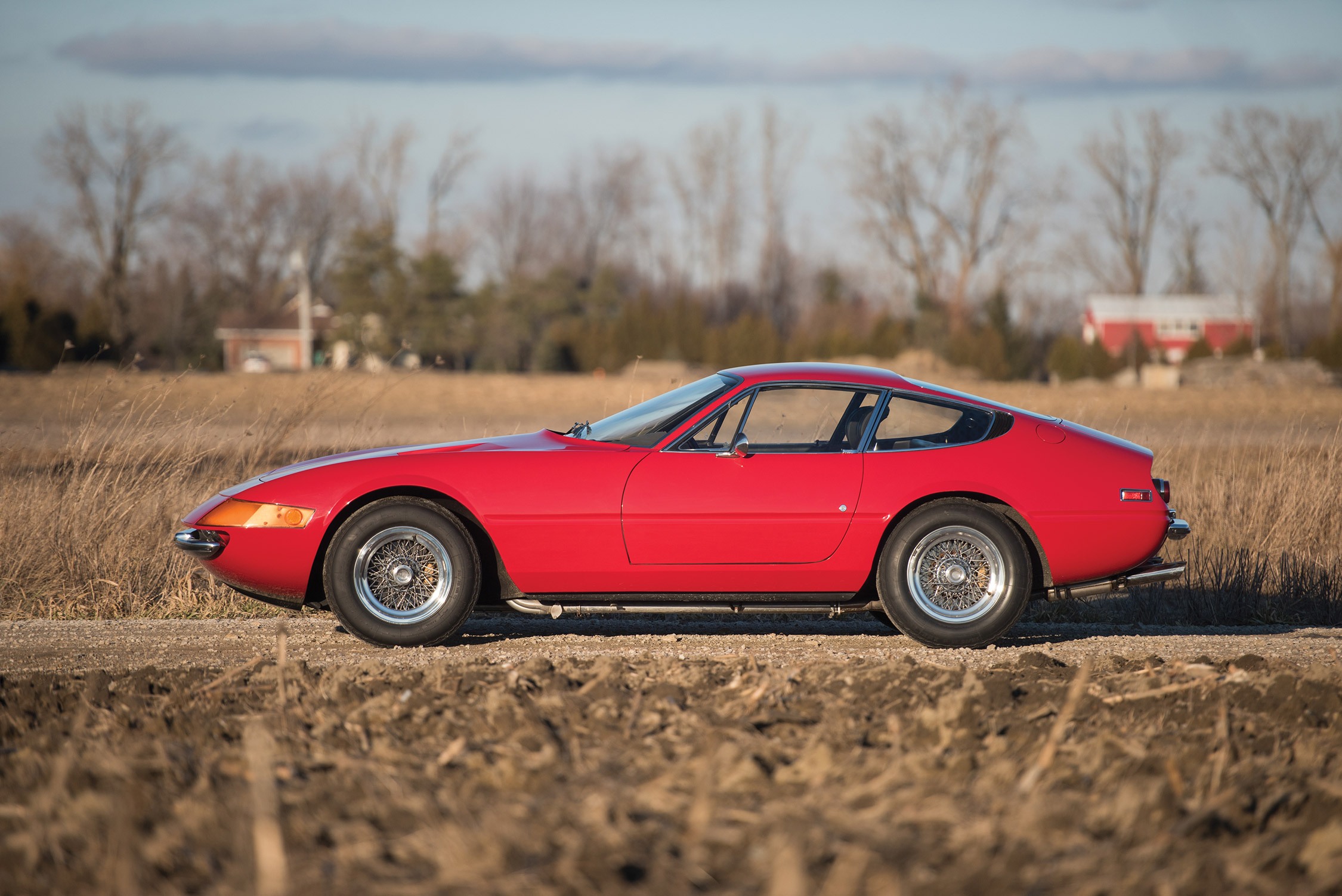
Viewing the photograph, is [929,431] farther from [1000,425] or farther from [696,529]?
[696,529]

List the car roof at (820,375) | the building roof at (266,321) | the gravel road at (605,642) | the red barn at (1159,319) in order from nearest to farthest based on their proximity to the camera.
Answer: the gravel road at (605,642), the car roof at (820,375), the building roof at (266,321), the red barn at (1159,319)

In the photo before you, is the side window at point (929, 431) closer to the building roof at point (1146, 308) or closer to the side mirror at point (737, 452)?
the side mirror at point (737, 452)

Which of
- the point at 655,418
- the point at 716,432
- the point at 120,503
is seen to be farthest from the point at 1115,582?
the point at 120,503

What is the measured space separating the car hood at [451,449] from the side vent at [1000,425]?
1.88 metres

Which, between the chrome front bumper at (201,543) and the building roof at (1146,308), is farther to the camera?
the building roof at (1146,308)

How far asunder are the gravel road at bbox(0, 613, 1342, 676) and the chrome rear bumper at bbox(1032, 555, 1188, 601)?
0.27 m

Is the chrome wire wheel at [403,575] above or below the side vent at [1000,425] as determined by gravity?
below

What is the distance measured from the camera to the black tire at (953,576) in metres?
5.64

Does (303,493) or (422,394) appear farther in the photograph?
(422,394)

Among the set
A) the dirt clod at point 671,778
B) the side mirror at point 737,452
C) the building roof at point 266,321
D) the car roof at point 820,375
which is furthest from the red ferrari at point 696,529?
the building roof at point 266,321

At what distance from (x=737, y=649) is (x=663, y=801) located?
2.46 m

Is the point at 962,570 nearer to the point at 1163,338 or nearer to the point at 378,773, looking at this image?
the point at 378,773

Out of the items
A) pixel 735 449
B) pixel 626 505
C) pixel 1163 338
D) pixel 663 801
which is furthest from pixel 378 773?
pixel 1163 338

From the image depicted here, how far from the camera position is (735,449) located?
5.66 meters
